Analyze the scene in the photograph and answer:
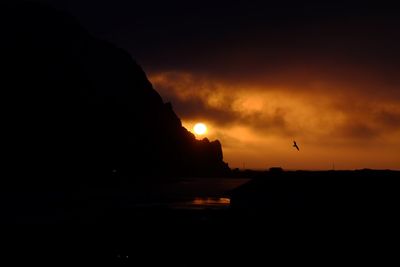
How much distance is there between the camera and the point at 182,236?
43719 mm

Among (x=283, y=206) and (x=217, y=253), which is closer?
(x=217, y=253)

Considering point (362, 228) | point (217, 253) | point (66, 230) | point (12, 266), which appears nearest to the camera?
point (12, 266)

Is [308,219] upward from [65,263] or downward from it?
upward

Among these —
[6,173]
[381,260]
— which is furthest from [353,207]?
[6,173]

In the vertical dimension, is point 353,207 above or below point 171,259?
above

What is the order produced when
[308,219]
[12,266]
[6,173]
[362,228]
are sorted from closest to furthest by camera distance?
[12,266], [362,228], [308,219], [6,173]

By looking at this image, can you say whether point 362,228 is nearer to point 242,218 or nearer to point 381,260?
point 381,260

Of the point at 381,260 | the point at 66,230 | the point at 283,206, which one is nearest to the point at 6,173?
the point at 66,230

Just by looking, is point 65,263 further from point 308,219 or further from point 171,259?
point 308,219

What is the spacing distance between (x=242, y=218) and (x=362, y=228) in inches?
466

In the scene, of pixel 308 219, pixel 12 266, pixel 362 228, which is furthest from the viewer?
pixel 308 219

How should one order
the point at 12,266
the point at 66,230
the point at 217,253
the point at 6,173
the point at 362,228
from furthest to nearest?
1. the point at 6,173
2. the point at 66,230
3. the point at 362,228
4. the point at 217,253
5. the point at 12,266

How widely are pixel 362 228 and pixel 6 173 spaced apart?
180 metres

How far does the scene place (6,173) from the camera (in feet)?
644
